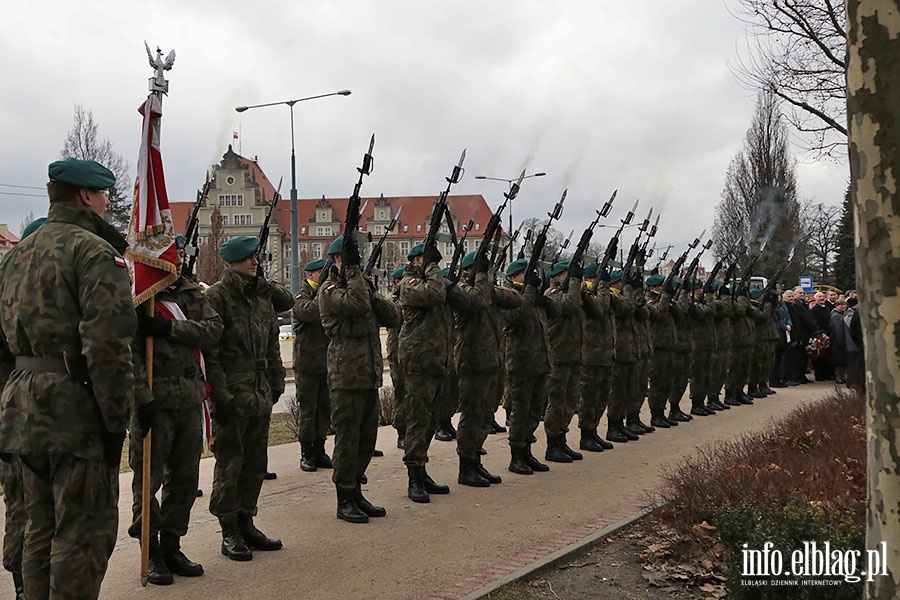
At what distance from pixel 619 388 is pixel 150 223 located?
7747 mm

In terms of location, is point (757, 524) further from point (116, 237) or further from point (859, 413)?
point (859, 413)

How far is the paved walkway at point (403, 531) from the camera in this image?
5566 millimetres

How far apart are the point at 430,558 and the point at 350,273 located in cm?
241

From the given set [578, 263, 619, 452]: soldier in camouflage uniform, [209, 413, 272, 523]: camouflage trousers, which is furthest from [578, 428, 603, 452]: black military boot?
[209, 413, 272, 523]: camouflage trousers

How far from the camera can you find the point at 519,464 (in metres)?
9.66

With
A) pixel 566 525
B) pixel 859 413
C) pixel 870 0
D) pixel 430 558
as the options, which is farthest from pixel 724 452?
pixel 870 0

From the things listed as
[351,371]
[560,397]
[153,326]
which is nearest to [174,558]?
[153,326]

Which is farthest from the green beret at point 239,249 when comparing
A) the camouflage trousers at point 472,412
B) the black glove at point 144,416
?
the camouflage trousers at point 472,412

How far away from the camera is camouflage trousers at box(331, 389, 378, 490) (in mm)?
7184

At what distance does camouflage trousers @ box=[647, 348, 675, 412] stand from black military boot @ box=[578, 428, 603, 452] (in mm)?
2706

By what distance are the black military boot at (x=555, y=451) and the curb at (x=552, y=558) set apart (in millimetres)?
3069

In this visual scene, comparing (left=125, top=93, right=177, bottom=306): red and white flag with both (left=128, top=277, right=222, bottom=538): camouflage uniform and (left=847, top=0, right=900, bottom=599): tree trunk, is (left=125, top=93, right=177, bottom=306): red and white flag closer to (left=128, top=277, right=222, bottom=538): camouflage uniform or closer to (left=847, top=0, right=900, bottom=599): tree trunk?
(left=128, top=277, right=222, bottom=538): camouflage uniform

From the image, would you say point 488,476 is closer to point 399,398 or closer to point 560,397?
point 560,397

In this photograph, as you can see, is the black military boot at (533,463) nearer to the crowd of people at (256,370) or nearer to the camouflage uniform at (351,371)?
the crowd of people at (256,370)
